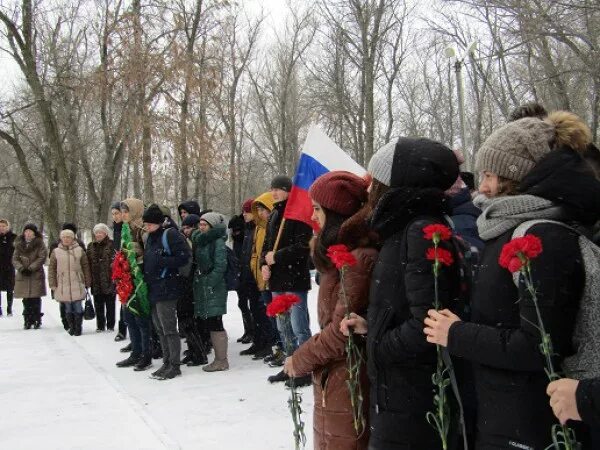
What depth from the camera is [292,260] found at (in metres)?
5.91

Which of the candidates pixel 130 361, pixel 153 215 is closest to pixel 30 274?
pixel 130 361

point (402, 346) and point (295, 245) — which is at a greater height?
point (295, 245)

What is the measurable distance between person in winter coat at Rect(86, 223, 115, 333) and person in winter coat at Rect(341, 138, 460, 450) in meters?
8.08

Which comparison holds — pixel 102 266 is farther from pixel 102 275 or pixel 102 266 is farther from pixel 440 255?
pixel 440 255

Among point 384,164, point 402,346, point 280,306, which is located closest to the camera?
point 402,346

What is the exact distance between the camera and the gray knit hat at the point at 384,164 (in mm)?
2459

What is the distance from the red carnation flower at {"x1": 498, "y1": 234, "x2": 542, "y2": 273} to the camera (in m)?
1.67

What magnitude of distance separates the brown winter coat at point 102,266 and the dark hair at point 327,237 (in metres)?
7.43

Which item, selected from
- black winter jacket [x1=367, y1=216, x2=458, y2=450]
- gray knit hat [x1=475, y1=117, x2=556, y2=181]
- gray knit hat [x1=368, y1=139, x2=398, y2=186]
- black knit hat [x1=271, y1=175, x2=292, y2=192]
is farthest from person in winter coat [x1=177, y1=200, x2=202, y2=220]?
gray knit hat [x1=475, y1=117, x2=556, y2=181]

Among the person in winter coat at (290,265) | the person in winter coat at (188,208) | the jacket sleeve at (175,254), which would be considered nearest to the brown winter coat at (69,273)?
the person in winter coat at (188,208)

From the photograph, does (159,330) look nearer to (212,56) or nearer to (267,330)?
(267,330)

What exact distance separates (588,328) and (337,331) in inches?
45.2

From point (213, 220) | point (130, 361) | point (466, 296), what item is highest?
point (213, 220)

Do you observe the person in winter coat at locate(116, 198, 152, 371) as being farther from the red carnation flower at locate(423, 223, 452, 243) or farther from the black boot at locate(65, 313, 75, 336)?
the red carnation flower at locate(423, 223, 452, 243)
